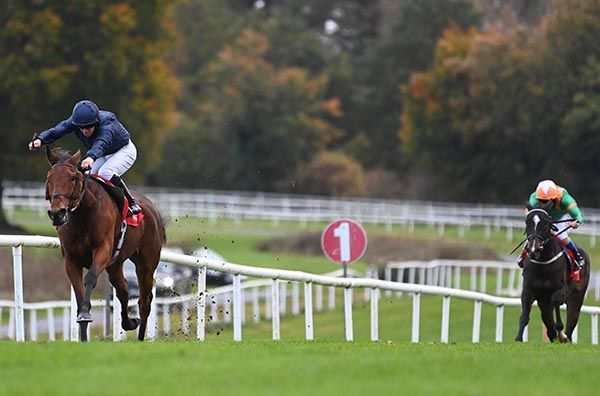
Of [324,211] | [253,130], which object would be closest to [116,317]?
[324,211]

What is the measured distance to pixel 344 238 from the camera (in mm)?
18922

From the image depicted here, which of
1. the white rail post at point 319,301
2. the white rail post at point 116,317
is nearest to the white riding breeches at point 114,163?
the white rail post at point 116,317

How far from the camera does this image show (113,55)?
1416 inches

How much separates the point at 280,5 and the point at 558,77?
32.2 meters

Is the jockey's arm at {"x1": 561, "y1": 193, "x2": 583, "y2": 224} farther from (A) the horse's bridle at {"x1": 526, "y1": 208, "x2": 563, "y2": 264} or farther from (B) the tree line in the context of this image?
(B) the tree line

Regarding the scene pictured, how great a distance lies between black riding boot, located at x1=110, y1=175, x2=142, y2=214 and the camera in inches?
464

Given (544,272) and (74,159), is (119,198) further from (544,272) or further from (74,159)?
(544,272)

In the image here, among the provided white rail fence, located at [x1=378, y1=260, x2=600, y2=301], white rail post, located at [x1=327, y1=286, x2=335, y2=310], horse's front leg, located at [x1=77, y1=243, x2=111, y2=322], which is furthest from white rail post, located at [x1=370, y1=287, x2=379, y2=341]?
white rail fence, located at [x1=378, y1=260, x2=600, y2=301]

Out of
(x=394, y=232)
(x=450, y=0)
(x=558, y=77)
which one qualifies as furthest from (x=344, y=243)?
(x=450, y=0)

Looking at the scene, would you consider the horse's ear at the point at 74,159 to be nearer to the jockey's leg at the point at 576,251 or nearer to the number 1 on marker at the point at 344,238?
the jockey's leg at the point at 576,251

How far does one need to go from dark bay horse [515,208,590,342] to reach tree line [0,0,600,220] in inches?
856

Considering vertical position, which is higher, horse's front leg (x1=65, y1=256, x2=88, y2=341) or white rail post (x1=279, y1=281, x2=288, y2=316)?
horse's front leg (x1=65, y1=256, x2=88, y2=341)

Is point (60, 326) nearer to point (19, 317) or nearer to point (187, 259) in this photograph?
point (187, 259)

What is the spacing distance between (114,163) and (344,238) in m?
7.24
